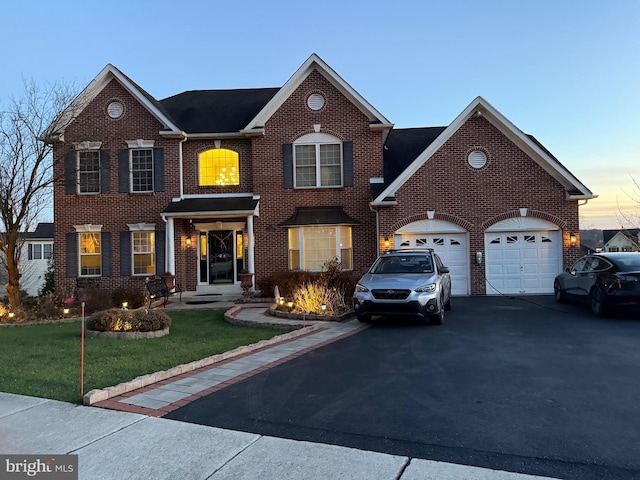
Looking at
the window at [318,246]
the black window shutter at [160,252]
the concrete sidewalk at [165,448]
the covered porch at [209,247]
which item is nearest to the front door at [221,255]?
the covered porch at [209,247]

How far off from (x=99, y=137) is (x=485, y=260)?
15934 mm

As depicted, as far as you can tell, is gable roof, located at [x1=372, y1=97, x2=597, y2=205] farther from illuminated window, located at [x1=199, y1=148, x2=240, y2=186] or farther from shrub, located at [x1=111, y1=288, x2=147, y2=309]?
shrub, located at [x1=111, y1=288, x2=147, y2=309]

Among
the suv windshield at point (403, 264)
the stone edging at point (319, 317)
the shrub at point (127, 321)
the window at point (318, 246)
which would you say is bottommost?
the stone edging at point (319, 317)

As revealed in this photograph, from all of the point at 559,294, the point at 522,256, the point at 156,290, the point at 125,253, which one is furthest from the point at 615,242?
the point at 156,290

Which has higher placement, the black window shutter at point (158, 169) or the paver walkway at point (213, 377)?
the black window shutter at point (158, 169)

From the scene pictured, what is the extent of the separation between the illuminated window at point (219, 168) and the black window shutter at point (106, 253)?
14.7 ft

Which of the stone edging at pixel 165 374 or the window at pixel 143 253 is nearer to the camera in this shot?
the stone edging at pixel 165 374

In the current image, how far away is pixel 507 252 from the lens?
15484 mm

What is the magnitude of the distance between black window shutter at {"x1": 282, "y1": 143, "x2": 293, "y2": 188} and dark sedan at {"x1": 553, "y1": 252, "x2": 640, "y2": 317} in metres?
10.5

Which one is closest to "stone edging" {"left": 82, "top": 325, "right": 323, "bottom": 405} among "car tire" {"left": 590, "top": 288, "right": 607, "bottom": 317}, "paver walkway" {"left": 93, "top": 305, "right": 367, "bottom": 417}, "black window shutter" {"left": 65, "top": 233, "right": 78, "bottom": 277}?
"paver walkway" {"left": 93, "top": 305, "right": 367, "bottom": 417}

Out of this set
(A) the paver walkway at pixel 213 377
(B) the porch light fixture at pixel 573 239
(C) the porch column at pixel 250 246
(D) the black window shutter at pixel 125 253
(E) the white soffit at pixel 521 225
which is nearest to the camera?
(A) the paver walkway at pixel 213 377

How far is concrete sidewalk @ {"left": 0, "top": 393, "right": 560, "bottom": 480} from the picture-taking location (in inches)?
129

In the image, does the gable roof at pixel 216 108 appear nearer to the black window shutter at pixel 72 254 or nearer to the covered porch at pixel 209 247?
the covered porch at pixel 209 247

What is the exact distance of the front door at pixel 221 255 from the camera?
1791 centimetres
